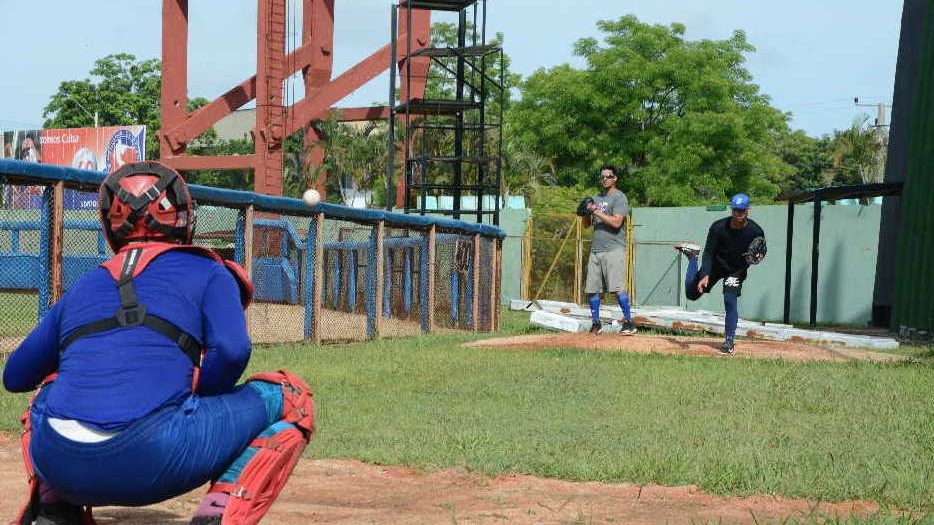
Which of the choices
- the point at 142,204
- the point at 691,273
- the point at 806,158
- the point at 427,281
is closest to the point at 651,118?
the point at 427,281

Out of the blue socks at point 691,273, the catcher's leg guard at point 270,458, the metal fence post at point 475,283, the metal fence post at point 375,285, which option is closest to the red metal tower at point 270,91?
the metal fence post at point 475,283

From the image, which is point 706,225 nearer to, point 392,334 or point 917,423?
point 392,334

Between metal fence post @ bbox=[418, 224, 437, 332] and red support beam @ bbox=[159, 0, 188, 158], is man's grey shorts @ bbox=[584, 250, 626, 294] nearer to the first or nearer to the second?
metal fence post @ bbox=[418, 224, 437, 332]

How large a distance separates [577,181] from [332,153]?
1238 centimetres

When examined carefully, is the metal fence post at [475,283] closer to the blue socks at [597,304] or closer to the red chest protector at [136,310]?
the blue socks at [597,304]

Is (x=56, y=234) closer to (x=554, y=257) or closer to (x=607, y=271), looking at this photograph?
(x=607, y=271)

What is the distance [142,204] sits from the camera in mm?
3654

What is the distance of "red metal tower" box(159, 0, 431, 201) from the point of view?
3525 centimetres

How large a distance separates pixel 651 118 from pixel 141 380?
5005cm

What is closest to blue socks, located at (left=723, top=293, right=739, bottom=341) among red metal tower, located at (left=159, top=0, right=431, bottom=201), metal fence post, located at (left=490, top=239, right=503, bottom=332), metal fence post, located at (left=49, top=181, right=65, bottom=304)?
metal fence post, located at (left=490, top=239, right=503, bottom=332)

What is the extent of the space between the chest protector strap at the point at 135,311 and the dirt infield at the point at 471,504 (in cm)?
172

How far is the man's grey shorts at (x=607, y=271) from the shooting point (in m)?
13.6

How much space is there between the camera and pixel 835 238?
81.0 ft

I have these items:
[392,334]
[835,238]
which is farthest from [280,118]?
[392,334]
